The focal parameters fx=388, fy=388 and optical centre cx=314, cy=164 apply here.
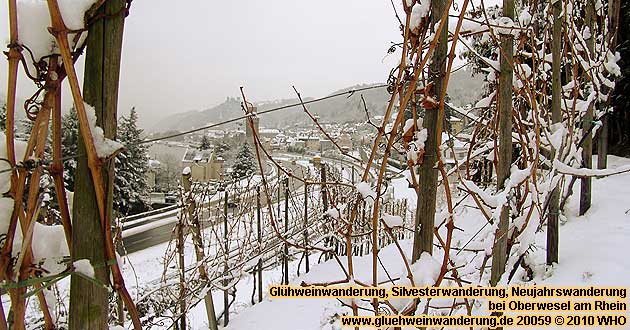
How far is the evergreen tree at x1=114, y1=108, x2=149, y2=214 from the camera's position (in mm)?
864

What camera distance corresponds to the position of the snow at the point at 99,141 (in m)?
0.50

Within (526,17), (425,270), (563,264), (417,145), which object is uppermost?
(526,17)

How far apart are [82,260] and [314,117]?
57 cm

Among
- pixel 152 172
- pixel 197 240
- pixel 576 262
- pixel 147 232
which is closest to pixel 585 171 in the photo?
pixel 576 262

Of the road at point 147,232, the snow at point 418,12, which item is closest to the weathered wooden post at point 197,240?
the snow at point 418,12

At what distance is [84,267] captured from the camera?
501 millimetres

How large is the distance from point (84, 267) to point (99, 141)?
0.54 ft

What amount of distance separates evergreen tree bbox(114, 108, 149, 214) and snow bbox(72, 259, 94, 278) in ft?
0.50

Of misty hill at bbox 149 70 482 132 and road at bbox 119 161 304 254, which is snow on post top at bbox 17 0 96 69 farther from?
road at bbox 119 161 304 254

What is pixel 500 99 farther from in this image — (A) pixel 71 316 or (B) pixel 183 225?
(B) pixel 183 225

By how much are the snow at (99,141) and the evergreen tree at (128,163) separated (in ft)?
0.08

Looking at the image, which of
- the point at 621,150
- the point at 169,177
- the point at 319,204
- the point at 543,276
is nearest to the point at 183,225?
the point at 319,204

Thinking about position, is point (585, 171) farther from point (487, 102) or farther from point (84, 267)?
point (84, 267)

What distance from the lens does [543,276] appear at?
7.55 ft
